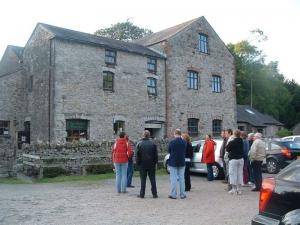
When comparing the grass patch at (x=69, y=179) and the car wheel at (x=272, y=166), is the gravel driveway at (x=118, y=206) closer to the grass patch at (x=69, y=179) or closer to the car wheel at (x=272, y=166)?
the grass patch at (x=69, y=179)

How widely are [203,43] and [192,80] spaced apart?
3.47m

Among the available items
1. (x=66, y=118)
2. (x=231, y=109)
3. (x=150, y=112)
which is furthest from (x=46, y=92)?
(x=231, y=109)

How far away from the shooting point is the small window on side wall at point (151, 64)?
29297 mm

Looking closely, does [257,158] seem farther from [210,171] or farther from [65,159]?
[65,159]

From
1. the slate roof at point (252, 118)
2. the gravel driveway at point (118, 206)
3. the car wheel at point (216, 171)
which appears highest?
the slate roof at point (252, 118)

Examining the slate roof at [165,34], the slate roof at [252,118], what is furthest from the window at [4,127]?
the slate roof at [252,118]

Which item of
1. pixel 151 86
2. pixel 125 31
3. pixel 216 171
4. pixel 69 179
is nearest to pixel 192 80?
pixel 151 86

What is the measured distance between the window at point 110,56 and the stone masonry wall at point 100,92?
29 cm

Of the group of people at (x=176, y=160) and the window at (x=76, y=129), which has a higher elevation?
the window at (x=76, y=129)

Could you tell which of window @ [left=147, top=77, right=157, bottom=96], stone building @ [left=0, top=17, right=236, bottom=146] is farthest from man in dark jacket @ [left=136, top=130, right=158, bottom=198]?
window @ [left=147, top=77, right=157, bottom=96]

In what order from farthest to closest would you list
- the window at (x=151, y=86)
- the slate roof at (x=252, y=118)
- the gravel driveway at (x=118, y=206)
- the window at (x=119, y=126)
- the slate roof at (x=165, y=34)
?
the slate roof at (x=252, y=118) → the slate roof at (x=165, y=34) → the window at (x=151, y=86) → the window at (x=119, y=126) → the gravel driveway at (x=118, y=206)

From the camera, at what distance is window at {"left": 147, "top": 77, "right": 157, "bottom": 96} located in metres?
29.2

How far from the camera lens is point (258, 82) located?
6000 cm

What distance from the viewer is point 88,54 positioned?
2595 cm
